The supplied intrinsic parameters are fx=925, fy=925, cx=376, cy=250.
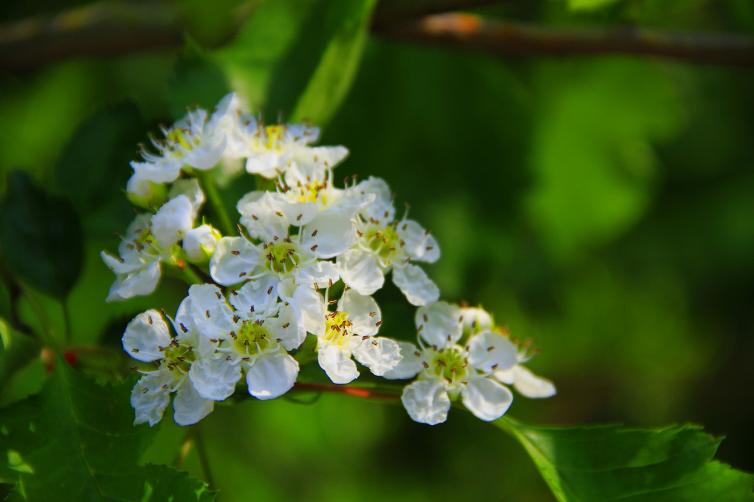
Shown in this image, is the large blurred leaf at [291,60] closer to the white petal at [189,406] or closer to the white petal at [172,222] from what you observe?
the white petal at [172,222]

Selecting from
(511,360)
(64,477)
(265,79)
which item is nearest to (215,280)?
(64,477)

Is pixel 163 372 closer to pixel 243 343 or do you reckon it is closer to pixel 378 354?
pixel 243 343

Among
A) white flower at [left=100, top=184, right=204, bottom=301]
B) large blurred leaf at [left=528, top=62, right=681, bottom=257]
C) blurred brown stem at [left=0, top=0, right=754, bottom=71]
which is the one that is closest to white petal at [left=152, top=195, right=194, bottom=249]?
white flower at [left=100, top=184, right=204, bottom=301]

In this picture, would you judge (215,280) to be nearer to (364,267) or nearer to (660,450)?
(364,267)

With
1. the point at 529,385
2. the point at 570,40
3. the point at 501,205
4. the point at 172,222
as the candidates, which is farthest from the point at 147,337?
the point at 501,205

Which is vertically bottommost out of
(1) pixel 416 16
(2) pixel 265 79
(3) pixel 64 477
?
(3) pixel 64 477
